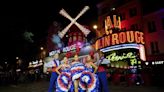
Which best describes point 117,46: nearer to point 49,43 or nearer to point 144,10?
point 144,10

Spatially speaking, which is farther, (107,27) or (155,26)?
(107,27)

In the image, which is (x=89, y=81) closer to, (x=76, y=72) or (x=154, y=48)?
(x=76, y=72)

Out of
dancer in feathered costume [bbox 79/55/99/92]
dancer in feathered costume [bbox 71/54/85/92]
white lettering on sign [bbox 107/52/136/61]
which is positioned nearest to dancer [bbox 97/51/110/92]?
dancer in feathered costume [bbox 79/55/99/92]

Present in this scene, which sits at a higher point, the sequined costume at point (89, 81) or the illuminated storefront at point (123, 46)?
the illuminated storefront at point (123, 46)

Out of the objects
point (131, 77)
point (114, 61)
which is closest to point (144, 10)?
point (114, 61)

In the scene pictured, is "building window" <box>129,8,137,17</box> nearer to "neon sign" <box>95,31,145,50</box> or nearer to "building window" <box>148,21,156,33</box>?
"building window" <box>148,21,156,33</box>

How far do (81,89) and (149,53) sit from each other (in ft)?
84.0

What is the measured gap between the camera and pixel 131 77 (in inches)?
902

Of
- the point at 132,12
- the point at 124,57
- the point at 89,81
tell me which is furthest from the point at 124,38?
the point at 89,81

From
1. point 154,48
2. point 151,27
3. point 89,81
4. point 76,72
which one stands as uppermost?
point 151,27

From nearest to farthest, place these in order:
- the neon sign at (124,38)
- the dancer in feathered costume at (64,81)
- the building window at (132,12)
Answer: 1. the dancer in feathered costume at (64,81)
2. the neon sign at (124,38)
3. the building window at (132,12)

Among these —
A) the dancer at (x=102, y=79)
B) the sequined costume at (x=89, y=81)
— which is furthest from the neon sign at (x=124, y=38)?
the sequined costume at (x=89, y=81)

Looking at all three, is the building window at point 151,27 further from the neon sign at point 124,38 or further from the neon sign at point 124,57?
the neon sign at point 124,57

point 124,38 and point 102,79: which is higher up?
point 124,38
